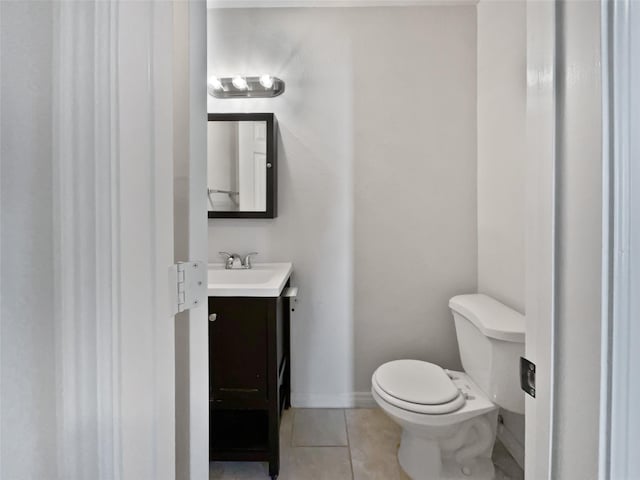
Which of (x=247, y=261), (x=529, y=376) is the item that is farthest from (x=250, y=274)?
(x=529, y=376)

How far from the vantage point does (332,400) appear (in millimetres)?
1884

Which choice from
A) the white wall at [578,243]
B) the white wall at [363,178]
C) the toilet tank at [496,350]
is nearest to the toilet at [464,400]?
the toilet tank at [496,350]

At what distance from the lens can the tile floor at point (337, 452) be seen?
4.56 feet

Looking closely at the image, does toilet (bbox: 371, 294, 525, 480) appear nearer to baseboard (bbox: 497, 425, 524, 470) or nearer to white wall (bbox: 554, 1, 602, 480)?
baseboard (bbox: 497, 425, 524, 470)

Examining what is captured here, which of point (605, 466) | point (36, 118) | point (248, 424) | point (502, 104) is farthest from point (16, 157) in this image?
point (502, 104)

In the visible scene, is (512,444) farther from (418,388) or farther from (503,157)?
(503,157)

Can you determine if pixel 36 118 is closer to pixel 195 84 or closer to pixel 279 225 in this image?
pixel 195 84

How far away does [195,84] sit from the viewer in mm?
529

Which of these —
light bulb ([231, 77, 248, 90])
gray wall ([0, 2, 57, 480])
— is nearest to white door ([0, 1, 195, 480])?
gray wall ([0, 2, 57, 480])

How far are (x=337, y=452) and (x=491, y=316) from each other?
3.19 ft

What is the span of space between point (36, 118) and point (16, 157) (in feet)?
0.14

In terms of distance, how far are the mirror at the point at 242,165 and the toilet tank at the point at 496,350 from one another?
1205mm

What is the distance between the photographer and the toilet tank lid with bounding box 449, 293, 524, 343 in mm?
1244

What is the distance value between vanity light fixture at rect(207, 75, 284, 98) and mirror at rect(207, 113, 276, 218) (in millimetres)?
146
